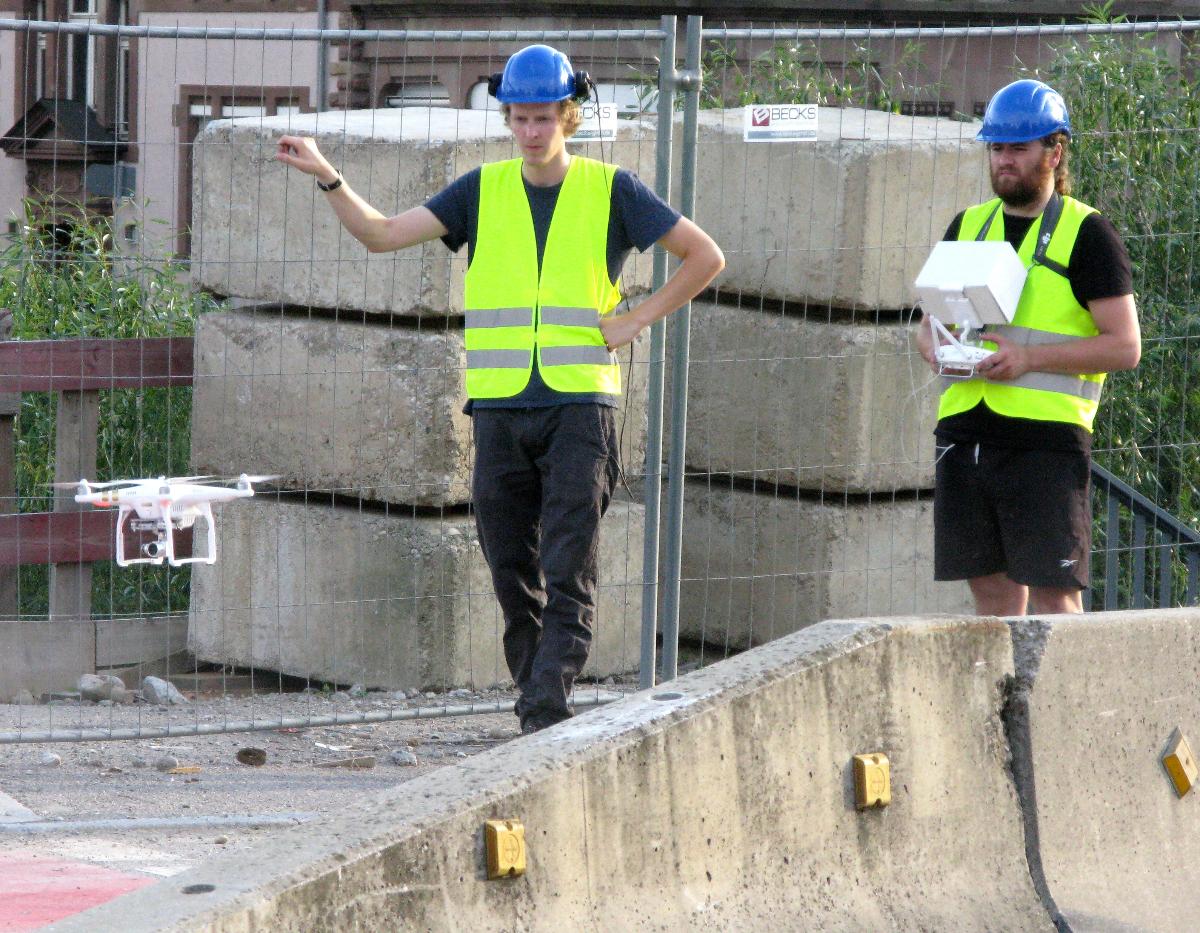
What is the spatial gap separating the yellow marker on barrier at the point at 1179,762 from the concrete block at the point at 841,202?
2785 mm

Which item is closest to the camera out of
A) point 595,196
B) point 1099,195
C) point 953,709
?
point 953,709

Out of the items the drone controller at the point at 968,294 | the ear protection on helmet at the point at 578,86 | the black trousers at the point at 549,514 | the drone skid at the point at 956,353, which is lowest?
the black trousers at the point at 549,514

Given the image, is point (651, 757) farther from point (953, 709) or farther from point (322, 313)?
point (322, 313)

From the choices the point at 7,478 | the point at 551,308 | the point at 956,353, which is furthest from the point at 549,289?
the point at 7,478

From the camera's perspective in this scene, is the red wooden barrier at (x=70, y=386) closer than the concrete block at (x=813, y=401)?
Yes

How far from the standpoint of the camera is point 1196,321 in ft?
23.7

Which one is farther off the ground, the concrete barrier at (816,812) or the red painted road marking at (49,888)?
the concrete barrier at (816,812)

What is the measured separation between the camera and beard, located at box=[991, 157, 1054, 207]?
15.5 feet

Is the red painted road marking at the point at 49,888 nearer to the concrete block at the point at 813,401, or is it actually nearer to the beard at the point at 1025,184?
the beard at the point at 1025,184

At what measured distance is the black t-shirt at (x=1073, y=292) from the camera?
15.2 feet

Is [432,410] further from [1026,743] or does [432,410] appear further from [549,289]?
[1026,743]

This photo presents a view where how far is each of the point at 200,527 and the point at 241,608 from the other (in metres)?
0.37

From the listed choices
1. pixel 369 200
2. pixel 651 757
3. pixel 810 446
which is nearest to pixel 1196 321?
pixel 810 446

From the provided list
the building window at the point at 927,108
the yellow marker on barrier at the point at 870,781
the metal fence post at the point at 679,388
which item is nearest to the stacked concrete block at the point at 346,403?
the metal fence post at the point at 679,388
